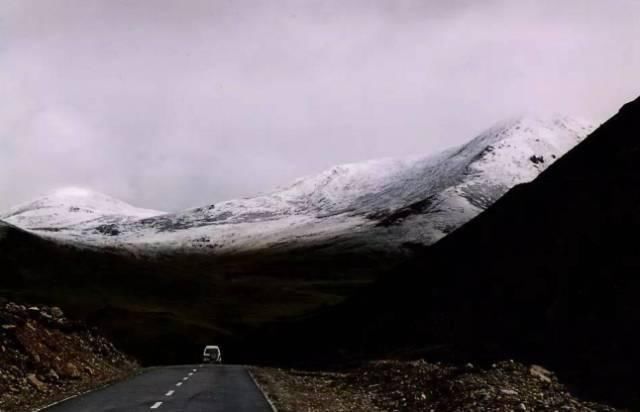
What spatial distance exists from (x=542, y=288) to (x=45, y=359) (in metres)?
30.4

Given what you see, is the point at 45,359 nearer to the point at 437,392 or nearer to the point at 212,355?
the point at 437,392

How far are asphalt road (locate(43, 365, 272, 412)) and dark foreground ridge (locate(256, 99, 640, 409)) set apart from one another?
44.5ft

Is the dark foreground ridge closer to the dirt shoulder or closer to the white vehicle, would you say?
the dirt shoulder

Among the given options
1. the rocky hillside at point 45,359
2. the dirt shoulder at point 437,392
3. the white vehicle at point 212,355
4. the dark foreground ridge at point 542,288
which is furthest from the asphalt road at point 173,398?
the white vehicle at point 212,355

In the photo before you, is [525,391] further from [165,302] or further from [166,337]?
[165,302]

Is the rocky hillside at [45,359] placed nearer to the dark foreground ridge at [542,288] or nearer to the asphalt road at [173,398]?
the asphalt road at [173,398]

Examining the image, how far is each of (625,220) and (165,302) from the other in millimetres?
145593

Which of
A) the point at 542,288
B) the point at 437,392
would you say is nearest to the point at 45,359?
the point at 437,392

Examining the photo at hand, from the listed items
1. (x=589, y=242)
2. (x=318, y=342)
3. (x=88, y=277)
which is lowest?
(x=318, y=342)

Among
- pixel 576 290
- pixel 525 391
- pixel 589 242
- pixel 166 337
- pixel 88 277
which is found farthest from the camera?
pixel 88 277

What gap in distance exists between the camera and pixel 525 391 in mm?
24766

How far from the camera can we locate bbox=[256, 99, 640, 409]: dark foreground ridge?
36219mm

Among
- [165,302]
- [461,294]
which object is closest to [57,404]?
[461,294]

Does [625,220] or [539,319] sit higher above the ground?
[625,220]
